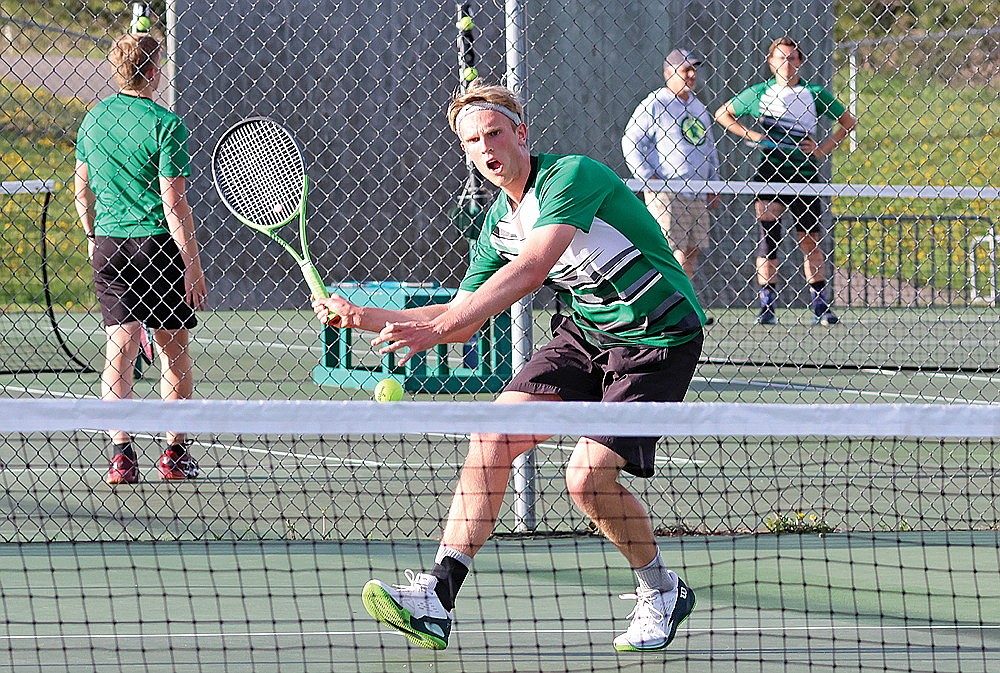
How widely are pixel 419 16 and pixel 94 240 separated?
789 centimetres

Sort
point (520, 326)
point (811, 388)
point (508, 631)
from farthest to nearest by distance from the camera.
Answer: point (811, 388), point (520, 326), point (508, 631)

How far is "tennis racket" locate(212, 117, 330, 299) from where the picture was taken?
4848 mm

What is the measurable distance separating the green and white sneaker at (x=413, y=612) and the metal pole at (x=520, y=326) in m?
1.28

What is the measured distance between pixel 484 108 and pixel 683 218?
17.8 ft

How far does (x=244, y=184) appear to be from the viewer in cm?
504

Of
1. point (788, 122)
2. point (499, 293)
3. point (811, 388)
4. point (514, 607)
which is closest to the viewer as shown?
point (499, 293)

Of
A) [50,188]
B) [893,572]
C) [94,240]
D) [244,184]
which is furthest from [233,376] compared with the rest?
[893,572]

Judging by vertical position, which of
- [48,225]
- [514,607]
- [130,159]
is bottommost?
[48,225]

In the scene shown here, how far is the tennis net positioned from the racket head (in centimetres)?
83

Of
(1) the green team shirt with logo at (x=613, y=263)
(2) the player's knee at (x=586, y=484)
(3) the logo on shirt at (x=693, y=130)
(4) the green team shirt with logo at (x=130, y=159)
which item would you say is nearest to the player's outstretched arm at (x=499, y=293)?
(1) the green team shirt with logo at (x=613, y=263)

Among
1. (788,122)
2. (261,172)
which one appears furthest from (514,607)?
(788,122)

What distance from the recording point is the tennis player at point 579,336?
3631 millimetres

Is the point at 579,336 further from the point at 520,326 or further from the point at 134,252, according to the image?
the point at 134,252

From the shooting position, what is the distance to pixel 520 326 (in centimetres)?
509
